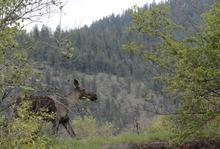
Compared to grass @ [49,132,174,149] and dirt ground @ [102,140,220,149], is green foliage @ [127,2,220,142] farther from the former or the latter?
grass @ [49,132,174,149]

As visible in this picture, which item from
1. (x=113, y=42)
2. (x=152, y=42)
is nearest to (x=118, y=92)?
(x=113, y=42)

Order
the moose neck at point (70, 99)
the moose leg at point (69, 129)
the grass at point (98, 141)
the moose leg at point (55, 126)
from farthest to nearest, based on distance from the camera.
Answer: the moose leg at point (69, 129) → the moose neck at point (70, 99) → the moose leg at point (55, 126) → the grass at point (98, 141)

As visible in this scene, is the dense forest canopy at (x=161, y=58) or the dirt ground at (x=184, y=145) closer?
the dense forest canopy at (x=161, y=58)

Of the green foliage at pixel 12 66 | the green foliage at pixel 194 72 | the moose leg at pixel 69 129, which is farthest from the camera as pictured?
the moose leg at pixel 69 129

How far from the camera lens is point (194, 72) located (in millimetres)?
13250

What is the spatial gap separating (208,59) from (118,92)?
16103cm

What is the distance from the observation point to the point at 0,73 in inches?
293

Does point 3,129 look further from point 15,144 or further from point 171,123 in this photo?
point 171,123

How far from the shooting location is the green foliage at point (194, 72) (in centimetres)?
1309

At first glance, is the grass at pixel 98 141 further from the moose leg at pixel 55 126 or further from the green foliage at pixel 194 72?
the green foliage at pixel 194 72

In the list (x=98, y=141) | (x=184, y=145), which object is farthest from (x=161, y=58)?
(x=98, y=141)

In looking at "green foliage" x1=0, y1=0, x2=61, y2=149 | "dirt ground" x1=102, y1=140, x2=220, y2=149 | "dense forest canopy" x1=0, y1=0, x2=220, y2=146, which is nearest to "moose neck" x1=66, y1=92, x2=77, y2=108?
"dense forest canopy" x1=0, y1=0, x2=220, y2=146

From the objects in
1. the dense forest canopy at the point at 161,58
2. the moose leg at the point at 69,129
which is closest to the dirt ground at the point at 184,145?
the dense forest canopy at the point at 161,58

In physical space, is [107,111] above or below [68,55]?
below
